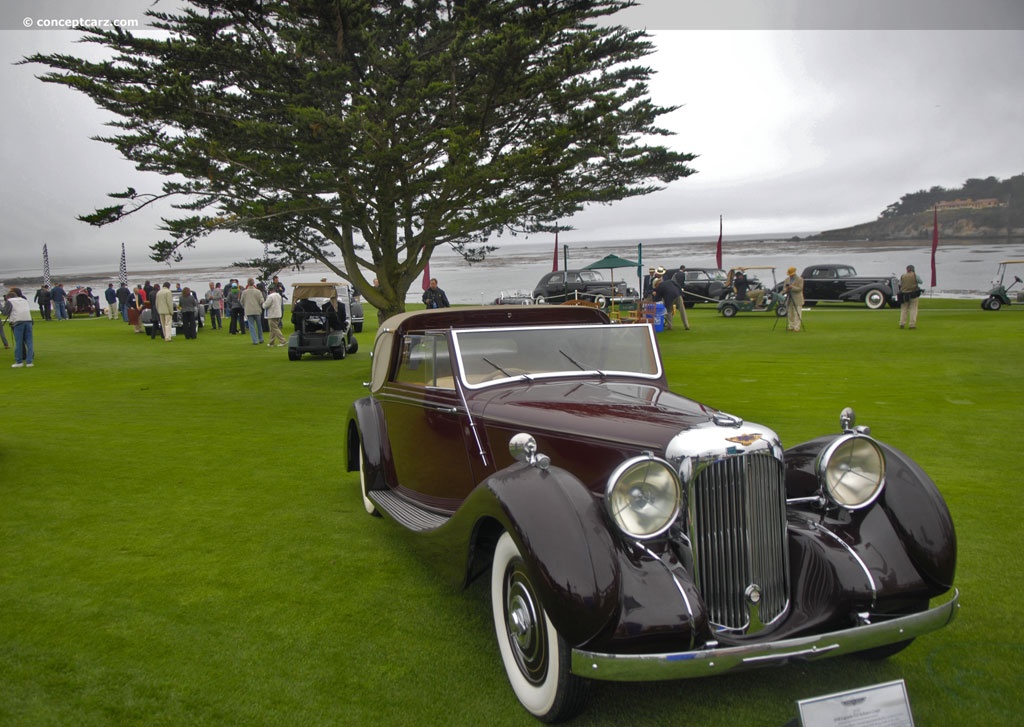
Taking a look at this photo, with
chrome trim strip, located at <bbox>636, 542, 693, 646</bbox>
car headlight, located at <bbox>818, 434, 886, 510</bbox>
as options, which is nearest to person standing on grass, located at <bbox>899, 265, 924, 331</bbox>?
car headlight, located at <bbox>818, 434, 886, 510</bbox>

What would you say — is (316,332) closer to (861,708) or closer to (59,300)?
(861,708)

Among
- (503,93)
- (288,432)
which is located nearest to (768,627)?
(288,432)

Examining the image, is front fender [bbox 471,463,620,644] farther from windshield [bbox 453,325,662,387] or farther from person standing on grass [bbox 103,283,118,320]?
person standing on grass [bbox 103,283,118,320]

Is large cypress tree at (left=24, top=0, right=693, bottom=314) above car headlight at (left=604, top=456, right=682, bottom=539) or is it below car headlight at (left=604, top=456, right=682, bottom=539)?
above

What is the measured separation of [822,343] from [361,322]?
16614 millimetres

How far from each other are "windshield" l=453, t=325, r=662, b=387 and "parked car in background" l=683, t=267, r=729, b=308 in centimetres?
2761

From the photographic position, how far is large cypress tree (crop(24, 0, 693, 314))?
1031 cm

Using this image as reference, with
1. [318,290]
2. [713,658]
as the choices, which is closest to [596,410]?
[713,658]

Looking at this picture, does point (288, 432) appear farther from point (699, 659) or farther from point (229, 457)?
point (699, 659)

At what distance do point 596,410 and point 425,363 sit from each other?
5.07 feet

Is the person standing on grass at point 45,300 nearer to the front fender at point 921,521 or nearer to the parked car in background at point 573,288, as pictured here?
the parked car in background at point 573,288

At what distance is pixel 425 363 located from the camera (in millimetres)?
4840

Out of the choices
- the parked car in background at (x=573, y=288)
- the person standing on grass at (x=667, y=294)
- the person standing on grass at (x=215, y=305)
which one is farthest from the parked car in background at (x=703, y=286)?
the person standing on grass at (x=215, y=305)

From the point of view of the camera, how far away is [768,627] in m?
2.96
